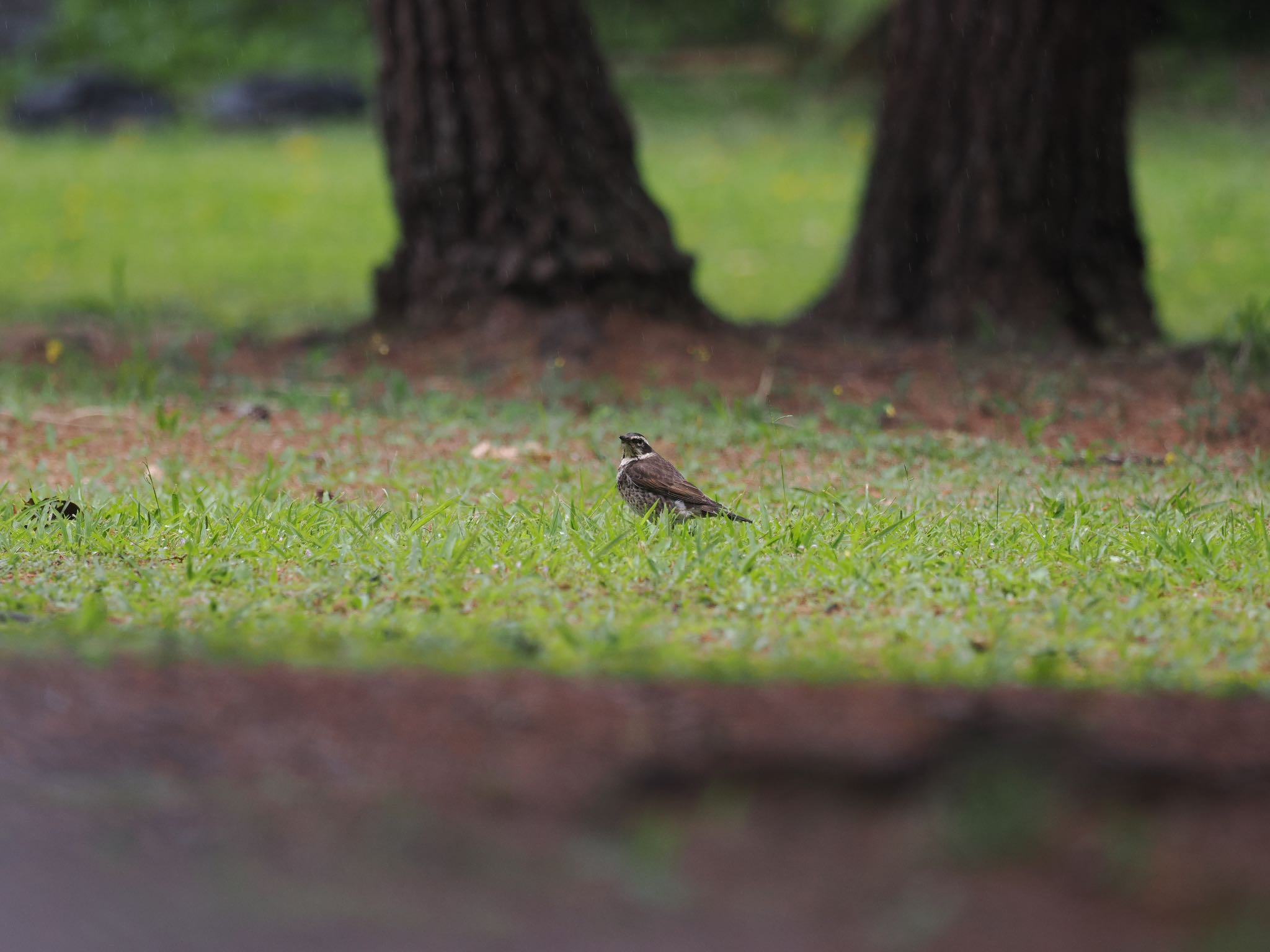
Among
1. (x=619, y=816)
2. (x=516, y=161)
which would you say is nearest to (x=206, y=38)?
(x=516, y=161)

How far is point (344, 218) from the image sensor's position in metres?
15.2

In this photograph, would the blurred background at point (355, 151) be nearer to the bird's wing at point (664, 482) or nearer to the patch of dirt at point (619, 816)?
the bird's wing at point (664, 482)

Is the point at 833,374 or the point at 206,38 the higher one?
the point at 206,38

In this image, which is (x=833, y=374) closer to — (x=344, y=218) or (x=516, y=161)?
(x=516, y=161)

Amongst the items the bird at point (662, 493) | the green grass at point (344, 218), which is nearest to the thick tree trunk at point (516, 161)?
the green grass at point (344, 218)

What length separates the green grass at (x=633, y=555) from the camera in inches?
152

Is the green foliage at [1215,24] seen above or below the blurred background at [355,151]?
above

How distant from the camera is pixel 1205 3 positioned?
2491 cm

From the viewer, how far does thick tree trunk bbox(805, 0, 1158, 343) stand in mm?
8477

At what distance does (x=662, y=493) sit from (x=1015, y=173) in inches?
165

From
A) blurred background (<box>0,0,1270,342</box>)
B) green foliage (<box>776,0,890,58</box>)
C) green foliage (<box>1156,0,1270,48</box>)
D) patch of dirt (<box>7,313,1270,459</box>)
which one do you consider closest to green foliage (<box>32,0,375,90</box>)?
blurred background (<box>0,0,1270,342</box>)

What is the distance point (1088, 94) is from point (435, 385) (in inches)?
149

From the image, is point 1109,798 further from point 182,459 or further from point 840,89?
point 840,89

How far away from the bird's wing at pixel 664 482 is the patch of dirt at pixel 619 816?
6.44 feet
